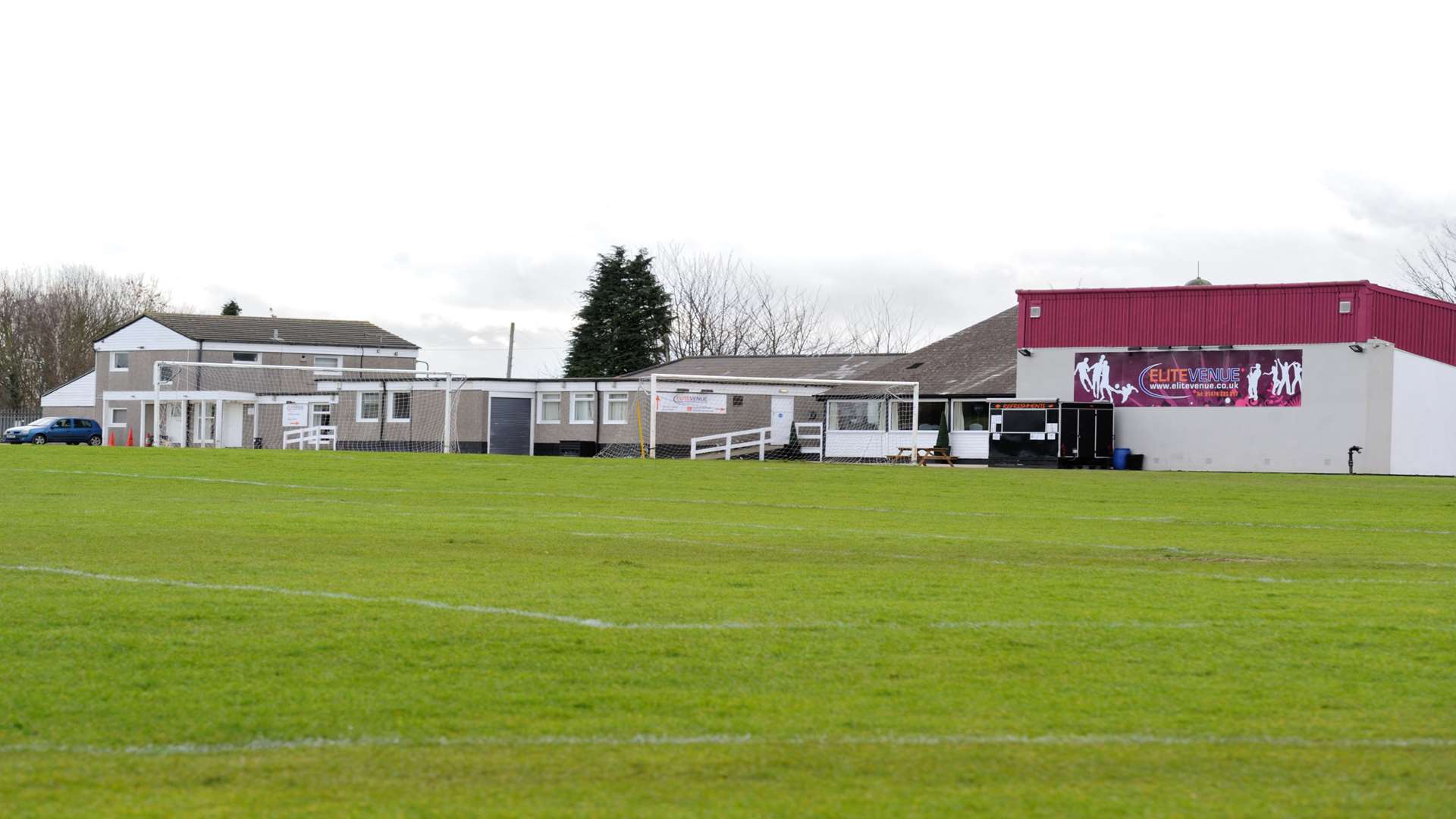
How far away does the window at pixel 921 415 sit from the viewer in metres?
51.3

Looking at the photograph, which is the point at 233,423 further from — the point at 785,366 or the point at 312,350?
the point at 785,366

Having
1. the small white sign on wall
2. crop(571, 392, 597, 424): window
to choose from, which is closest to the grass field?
crop(571, 392, 597, 424): window

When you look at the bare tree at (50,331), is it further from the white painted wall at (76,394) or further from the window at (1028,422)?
the window at (1028,422)

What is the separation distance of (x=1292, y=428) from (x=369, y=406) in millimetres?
34316

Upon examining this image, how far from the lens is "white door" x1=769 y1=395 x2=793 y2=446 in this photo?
54500 mm

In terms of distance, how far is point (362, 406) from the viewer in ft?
198

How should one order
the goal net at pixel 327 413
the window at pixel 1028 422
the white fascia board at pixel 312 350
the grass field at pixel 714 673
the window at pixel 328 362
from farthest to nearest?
the window at pixel 328 362 → the white fascia board at pixel 312 350 → the goal net at pixel 327 413 → the window at pixel 1028 422 → the grass field at pixel 714 673

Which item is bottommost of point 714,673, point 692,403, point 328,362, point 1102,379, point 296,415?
point 714,673

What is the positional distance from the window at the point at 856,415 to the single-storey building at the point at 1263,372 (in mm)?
6603

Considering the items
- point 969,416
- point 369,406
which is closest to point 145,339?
point 369,406

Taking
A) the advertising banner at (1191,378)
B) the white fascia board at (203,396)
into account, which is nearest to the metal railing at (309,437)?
the white fascia board at (203,396)

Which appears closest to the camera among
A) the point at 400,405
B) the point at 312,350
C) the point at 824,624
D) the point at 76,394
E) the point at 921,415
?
the point at 824,624

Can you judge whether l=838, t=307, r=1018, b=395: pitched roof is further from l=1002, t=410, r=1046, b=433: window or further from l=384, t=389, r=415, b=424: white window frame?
l=384, t=389, r=415, b=424: white window frame

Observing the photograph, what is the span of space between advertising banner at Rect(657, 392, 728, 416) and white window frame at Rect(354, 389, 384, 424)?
12.9 metres
